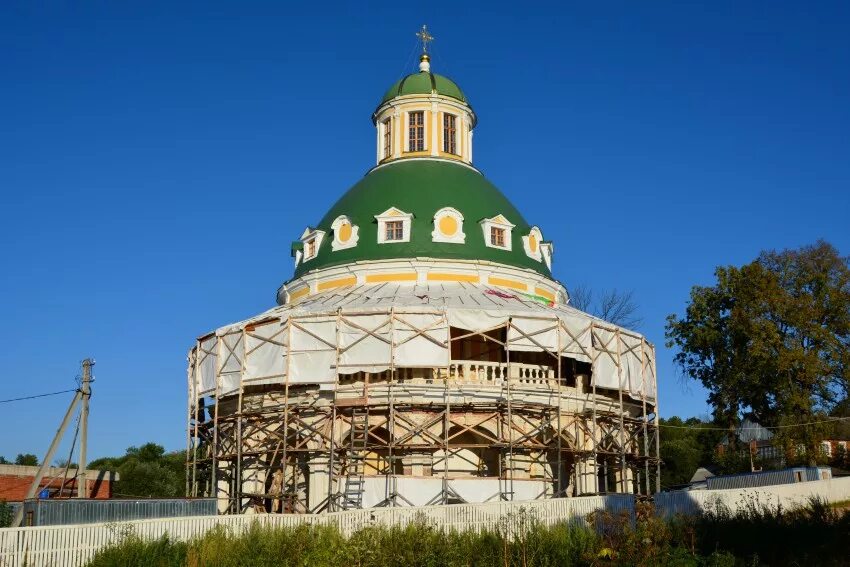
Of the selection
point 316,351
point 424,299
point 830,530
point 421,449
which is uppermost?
point 424,299

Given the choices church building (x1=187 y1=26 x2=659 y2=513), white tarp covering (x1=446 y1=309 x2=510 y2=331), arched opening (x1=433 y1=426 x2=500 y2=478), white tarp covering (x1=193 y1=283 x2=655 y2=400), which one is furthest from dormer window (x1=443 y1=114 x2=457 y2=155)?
arched opening (x1=433 y1=426 x2=500 y2=478)

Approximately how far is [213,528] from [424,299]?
14.5 metres

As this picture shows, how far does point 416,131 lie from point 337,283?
28.8 feet

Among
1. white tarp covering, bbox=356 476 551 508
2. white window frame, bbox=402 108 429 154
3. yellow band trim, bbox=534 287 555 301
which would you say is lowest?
white tarp covering, bbox=356 476 551 508

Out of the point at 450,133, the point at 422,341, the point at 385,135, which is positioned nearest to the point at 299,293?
the point at 385,135

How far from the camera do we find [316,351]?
98.2 ft

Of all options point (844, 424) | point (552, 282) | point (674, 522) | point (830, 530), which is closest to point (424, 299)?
point (552, 282)

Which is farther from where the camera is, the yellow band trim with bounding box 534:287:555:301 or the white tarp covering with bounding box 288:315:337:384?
the yellow band trim with bounding box 534:287:555:301

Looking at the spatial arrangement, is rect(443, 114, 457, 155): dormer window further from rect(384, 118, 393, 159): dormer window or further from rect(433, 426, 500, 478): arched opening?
rect(433, 426, 500, 478): arched opening

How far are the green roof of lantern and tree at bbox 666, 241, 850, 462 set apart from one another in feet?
35.1

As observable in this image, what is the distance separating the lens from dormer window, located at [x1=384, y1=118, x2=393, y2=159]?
41.5m

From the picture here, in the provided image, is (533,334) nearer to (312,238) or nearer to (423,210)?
(423,210)

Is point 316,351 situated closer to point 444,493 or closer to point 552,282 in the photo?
point 444,493

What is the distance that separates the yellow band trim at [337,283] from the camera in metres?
35.7
